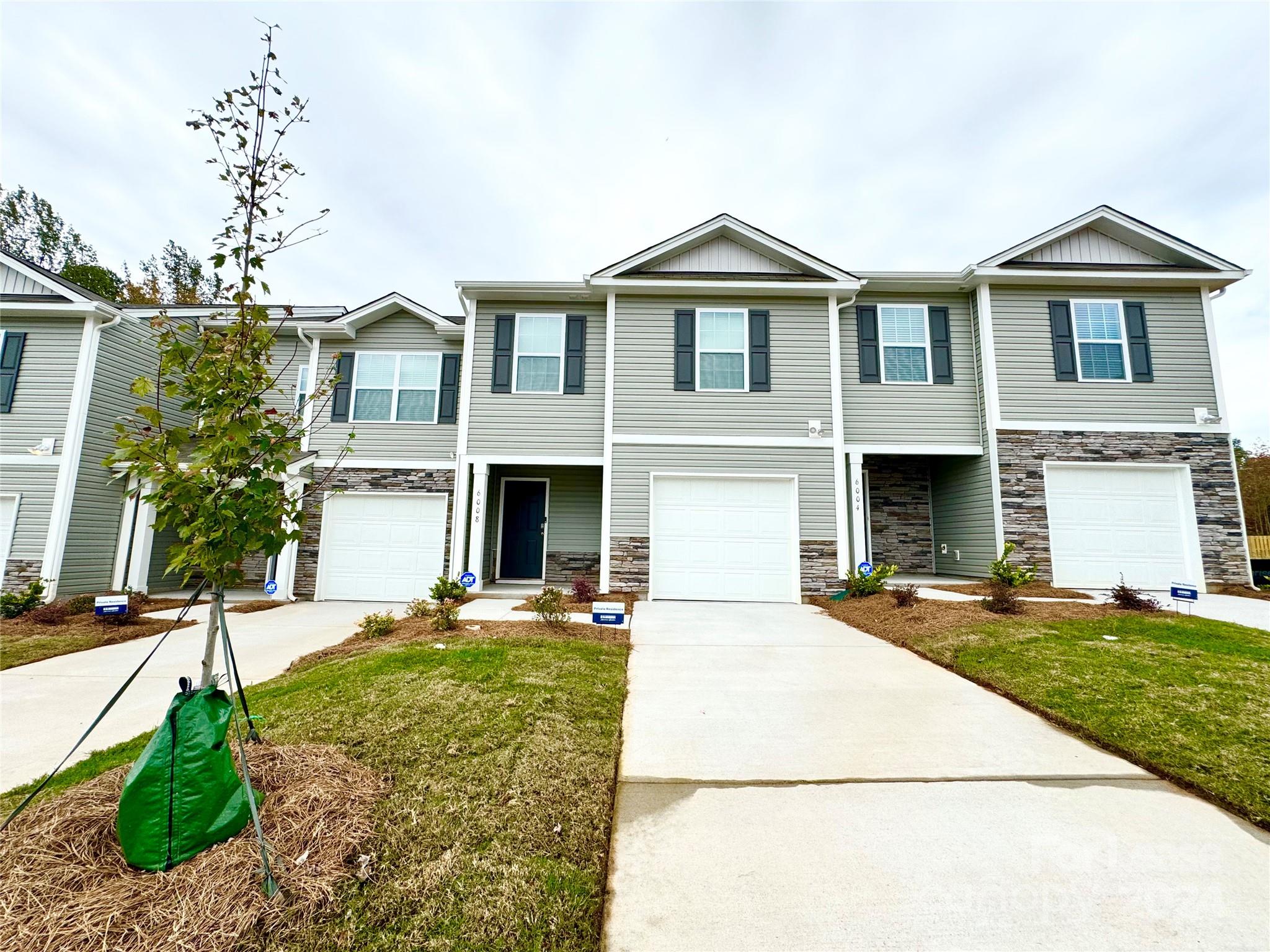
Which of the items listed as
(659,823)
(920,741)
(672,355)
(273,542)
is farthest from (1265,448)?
(273,542)

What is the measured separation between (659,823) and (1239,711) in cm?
413

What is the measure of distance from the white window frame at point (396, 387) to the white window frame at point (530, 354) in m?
1.75

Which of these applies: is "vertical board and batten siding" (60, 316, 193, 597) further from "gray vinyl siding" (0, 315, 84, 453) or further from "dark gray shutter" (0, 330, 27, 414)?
"dark gray shutter" (0, 330, 27, 414)

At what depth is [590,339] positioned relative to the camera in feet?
32.8

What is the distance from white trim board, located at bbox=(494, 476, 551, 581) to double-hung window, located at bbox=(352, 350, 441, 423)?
2043mm

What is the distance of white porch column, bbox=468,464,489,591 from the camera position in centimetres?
971

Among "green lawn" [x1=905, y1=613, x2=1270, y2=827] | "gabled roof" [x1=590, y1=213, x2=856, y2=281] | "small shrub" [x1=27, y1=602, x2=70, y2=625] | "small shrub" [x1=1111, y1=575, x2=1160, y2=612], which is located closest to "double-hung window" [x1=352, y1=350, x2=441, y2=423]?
"gabled roof" [x1=590, y1=213, x2=856, y2=281]

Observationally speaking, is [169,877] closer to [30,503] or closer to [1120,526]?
[30,503]

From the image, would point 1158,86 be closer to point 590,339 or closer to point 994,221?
point 994,221

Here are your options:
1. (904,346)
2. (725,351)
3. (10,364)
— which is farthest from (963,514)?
(10,364)

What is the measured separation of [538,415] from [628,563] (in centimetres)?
323

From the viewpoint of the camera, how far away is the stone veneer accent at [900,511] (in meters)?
11.5

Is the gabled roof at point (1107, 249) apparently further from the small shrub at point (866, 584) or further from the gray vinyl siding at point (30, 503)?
the gray vinyl siding at point (30, 503)

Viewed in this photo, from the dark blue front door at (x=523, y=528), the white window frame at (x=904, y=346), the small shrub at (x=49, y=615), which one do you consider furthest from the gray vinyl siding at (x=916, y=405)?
the small shrub at (x=49, y=615)
